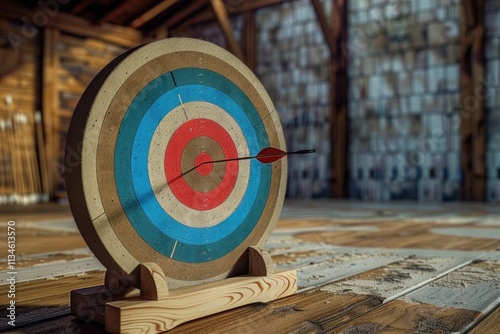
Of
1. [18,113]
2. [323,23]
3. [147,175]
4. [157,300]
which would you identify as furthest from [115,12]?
[157,300]

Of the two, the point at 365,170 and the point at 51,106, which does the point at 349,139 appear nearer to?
the point at 365,170

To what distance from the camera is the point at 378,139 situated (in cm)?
782

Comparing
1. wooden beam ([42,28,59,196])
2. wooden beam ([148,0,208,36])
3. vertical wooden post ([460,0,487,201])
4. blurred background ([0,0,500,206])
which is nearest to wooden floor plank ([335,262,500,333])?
vertical wooden post ([460,0,487,201])

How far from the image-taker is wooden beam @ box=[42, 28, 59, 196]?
7.23 meters

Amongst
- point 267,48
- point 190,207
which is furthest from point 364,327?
point 267,48

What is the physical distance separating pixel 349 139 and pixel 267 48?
239 centimetres

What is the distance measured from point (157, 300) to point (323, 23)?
25.4ft

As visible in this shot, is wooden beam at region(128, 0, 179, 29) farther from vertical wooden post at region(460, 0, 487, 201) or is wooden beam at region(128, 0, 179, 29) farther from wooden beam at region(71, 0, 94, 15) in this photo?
vertical wooden post at region(460, 0, 487, 201)

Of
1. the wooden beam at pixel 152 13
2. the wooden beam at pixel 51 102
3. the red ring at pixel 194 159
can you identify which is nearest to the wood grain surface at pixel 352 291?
the red ring at pixel 194 159

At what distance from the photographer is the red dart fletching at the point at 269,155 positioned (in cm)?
119

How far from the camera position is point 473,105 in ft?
23.1

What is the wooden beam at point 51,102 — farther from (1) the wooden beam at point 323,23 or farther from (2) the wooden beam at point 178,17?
(1) the wooden beam at point 323,23

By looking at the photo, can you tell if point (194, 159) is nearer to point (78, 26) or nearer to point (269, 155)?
point (269, 155)

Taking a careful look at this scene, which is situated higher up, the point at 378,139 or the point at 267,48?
the point at 267,48
